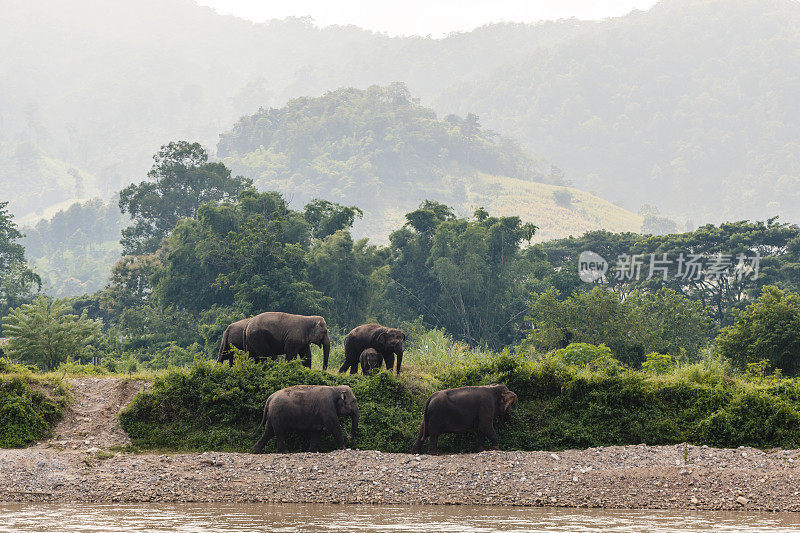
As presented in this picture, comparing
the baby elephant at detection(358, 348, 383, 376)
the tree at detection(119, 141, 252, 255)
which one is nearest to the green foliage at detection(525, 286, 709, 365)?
the baby elephant at detection(358, 348, 383, 376)

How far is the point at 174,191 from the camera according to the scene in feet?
213

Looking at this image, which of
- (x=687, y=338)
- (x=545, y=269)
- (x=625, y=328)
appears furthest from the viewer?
(x=545, y=269)

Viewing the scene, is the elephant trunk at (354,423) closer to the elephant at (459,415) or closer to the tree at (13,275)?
the elephant at (459,415)

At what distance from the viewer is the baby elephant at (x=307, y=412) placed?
17.5 metres

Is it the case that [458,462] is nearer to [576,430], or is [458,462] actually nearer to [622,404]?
[576,430]

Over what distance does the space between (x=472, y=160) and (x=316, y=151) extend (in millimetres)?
31499

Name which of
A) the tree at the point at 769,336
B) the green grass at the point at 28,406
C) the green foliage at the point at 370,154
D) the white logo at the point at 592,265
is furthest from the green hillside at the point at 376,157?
the green grass at the point at 28,406

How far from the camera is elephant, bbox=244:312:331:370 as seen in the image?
21.8 m

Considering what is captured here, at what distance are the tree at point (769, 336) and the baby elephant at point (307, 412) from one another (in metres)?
12.5

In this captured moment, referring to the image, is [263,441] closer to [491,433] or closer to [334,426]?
[334,426]

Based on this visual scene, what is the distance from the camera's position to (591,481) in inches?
606

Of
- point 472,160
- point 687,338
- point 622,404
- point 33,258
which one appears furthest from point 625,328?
point 472,160

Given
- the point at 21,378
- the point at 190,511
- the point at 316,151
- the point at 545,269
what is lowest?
the point at 190,511

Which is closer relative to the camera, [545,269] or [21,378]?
[21,378]
